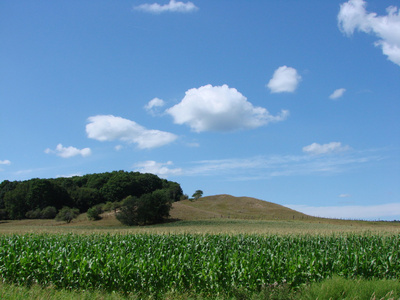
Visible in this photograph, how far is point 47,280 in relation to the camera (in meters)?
13.8

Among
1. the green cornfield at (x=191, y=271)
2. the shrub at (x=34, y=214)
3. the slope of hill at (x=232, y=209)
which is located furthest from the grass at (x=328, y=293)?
the shrub at (x=34, y=214)

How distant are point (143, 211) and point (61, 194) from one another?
5193 cm

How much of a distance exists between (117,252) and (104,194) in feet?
319

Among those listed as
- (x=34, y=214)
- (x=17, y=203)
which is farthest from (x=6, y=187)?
(x=34, y=214)

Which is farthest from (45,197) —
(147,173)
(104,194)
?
(147,173)

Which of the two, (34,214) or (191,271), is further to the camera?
(34,214)

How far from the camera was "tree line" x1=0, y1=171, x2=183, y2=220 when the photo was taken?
94.5 metres

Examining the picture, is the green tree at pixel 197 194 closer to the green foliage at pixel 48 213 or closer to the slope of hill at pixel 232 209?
the slope of hill at pixel 232 209

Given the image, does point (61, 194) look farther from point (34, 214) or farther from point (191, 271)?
point (191, 271)

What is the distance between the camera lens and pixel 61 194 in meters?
101

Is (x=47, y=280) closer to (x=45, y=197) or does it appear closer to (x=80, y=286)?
(x=80, y=286)

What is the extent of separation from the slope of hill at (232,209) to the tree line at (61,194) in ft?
24.6

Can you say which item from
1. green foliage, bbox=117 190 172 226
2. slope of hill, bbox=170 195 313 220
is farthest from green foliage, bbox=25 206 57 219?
green foliage, bbox=117 190 172 226

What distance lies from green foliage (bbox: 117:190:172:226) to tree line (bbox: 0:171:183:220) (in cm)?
1795
